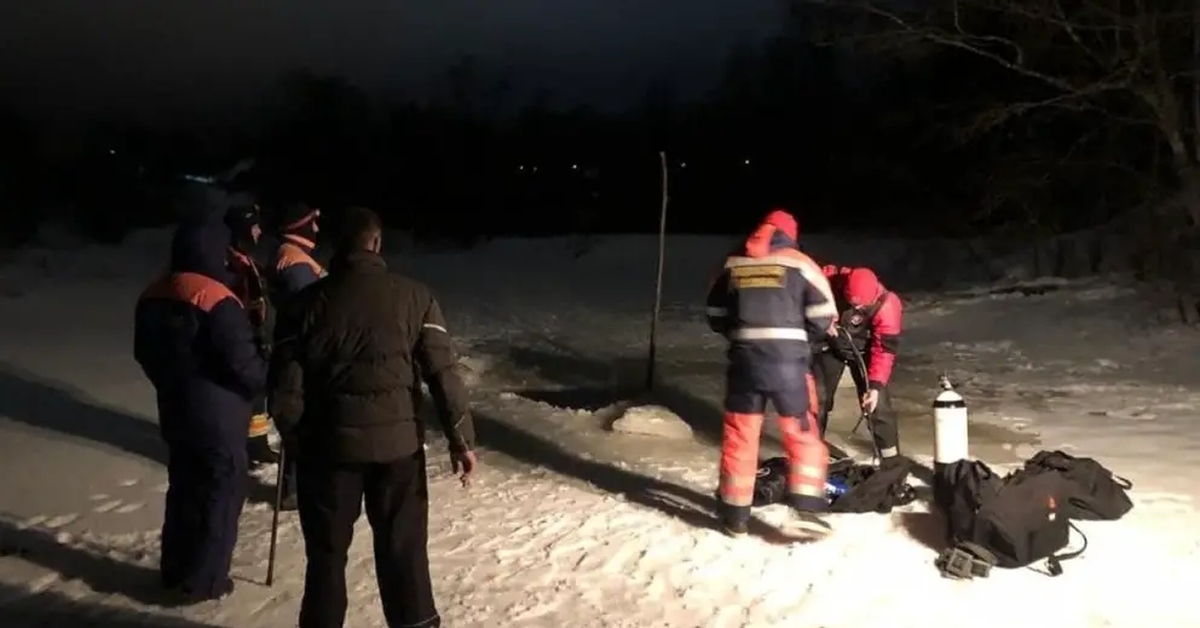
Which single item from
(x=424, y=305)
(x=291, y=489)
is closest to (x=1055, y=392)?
(x=291, y=489)

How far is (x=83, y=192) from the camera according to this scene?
34.0m

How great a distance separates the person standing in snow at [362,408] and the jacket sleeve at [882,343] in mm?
3574

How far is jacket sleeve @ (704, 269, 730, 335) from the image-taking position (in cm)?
621

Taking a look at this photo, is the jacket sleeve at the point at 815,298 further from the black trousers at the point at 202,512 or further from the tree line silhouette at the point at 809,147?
the tree line silhouette at the point at 809,147

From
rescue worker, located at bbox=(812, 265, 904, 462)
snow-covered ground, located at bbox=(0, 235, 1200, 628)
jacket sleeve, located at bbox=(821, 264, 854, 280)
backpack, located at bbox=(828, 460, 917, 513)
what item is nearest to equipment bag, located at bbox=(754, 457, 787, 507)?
snow-covered ground, located at bbox=(0, 235, 1200, 628)

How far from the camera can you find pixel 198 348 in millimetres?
5211

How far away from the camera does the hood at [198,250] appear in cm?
533

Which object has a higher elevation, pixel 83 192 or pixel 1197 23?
pixel 1197 23

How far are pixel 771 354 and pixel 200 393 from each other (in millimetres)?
2849

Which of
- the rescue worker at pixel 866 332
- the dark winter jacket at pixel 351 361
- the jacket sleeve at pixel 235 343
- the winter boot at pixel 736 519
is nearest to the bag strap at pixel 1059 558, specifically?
the rescue worker at pixel 866 332

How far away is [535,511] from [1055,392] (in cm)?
634

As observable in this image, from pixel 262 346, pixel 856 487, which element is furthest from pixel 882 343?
pixel 262 346

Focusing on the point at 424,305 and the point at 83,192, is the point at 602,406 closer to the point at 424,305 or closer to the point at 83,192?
the point at 424,305

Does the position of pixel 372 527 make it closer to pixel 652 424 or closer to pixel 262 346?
pixel 262 346
